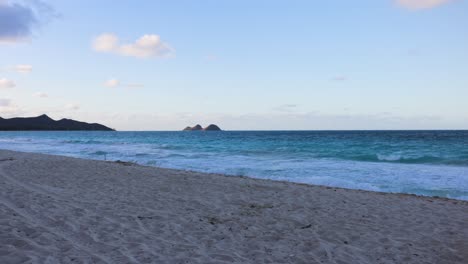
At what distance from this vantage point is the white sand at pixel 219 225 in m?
5.13

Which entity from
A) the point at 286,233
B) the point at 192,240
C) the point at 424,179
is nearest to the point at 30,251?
the point at 192,240

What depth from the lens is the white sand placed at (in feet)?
16.8

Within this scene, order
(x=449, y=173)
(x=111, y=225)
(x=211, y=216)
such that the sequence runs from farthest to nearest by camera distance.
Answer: (x=449, y=173) < (x=211, y=216) < (x=111, y=225)

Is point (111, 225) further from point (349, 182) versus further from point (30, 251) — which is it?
point (349, 182)

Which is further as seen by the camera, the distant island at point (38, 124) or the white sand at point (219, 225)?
the distant island at point (38, 124)

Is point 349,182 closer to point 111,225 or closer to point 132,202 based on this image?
point 132,202

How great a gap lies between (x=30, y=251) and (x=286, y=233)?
3881 mm

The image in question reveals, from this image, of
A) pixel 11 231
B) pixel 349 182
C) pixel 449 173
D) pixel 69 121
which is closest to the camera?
pixel 11 231

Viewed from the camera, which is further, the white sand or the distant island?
the distant island

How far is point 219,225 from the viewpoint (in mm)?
6680

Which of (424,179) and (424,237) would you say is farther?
(424,179)

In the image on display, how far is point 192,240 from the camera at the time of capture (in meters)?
5.73

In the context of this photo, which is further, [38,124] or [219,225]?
[38,124]

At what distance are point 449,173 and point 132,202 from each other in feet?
52.6
